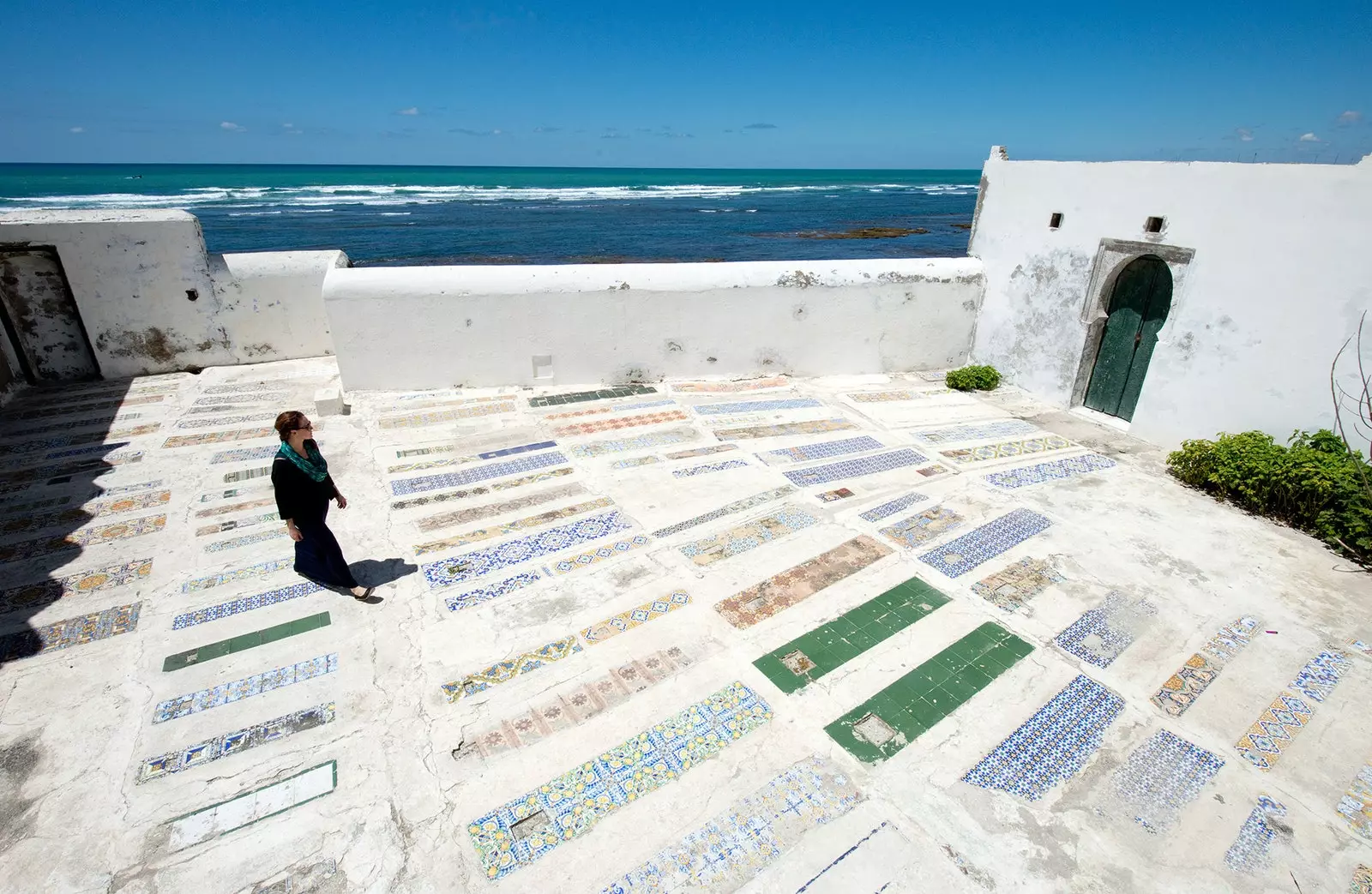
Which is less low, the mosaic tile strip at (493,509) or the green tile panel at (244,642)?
the green tile panel at (244,642)

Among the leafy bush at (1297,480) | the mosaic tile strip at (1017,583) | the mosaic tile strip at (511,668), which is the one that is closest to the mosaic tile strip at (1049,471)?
the leafy bush at (1297,480)

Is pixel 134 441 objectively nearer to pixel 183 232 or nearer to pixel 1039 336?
pixel 183 232

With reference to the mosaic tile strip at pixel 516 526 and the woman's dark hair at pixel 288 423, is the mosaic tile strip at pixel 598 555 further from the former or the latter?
the woman's dark hair at pixel 288 423

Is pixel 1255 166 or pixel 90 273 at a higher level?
pixel 1255 166

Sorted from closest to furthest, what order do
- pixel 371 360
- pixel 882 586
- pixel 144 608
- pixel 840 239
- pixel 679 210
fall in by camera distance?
pixel 144 608 < pixel 882 586 < pixel 371 360 < pixel 840 239 < pixel 679 210

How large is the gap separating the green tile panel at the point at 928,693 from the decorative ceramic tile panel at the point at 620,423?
4768 millimetres

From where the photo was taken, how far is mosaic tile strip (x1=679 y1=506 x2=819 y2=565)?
5.69 meters

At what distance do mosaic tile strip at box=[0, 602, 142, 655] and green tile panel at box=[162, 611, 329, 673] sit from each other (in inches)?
23.5

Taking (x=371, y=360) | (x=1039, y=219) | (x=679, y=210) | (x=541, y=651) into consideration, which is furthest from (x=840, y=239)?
(x=541, y=651)

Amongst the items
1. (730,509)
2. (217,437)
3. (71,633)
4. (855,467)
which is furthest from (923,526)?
(217,437)

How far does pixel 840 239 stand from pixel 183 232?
36124 mm

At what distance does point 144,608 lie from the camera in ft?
15.9

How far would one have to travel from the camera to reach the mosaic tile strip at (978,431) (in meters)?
8.30

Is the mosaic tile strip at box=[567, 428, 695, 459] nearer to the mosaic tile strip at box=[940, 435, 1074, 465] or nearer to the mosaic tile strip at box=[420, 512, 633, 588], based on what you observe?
the mosaic tile strip at box=[420, 512, 633, 588]
